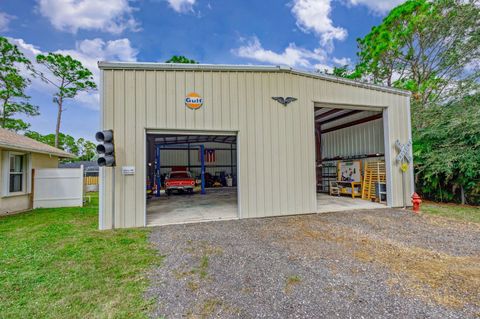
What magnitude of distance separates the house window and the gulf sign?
22.9 feet

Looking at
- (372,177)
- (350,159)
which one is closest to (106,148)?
(372,177)

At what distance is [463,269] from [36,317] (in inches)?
194

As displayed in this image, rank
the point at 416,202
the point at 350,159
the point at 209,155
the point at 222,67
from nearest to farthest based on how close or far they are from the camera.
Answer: the point at 222,67 < the point at 416,202 < the point at 350,159 < the point at 209,155

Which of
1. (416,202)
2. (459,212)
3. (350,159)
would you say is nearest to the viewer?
(459,212)

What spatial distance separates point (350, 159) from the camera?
10.6 m

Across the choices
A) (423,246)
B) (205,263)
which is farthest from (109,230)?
(423,246)

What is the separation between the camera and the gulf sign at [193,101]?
586cm

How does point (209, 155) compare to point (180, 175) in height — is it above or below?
above

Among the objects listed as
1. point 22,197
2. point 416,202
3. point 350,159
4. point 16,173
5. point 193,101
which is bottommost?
point 416,202

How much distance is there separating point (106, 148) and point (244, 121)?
3.40 m

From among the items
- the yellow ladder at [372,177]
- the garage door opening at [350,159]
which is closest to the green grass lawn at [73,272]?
the garage door opening at [350,159]

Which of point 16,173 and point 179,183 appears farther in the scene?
point 179,183

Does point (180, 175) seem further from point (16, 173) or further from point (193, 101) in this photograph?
point (193, 101)

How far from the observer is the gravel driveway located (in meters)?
2.17
